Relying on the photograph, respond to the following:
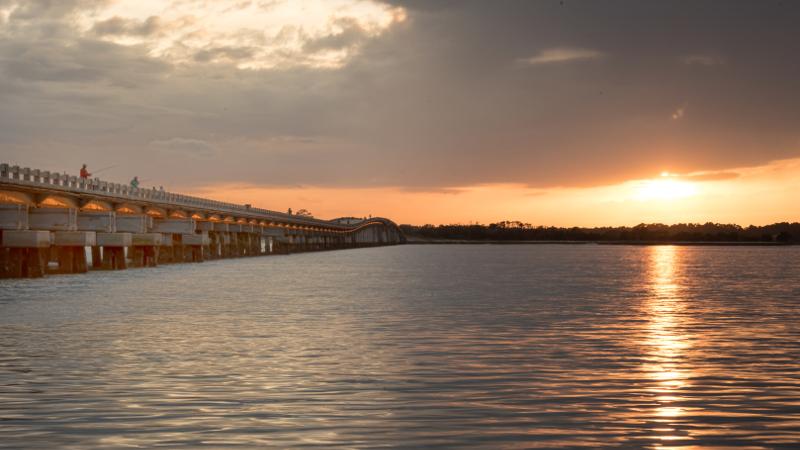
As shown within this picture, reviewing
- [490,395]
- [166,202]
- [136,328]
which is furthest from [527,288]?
[166,202]

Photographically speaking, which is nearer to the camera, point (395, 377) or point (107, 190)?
point (395, 377)

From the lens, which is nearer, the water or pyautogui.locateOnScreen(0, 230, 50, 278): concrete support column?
the water

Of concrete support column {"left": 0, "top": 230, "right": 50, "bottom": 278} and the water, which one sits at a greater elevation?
concrete support column {"left": 0, "top": 230, "right": 50, "bottom": 278}

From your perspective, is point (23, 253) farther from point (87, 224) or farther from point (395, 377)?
point (395, 377)

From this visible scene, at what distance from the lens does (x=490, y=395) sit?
1623 cm

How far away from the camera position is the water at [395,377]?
1291 centimetres

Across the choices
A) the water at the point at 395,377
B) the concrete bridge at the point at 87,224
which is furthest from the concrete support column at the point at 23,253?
the water at the point at 395,377

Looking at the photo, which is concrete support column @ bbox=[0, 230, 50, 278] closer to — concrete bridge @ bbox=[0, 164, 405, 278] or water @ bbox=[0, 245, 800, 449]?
concrete bridge @ bbox=[0, 164, 405, 278]

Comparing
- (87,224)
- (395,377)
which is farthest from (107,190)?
(395,377)

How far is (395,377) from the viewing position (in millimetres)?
18641

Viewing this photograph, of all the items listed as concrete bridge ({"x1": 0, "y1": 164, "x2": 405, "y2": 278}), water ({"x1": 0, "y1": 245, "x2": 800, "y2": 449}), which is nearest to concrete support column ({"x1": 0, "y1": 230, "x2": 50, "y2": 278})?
concrete bridge ({"x1": 0, "y1": 164, "x2": 405, "y2": 278})

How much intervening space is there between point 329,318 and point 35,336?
10905 mm

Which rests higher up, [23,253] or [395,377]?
[23,253]

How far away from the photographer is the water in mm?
12906
